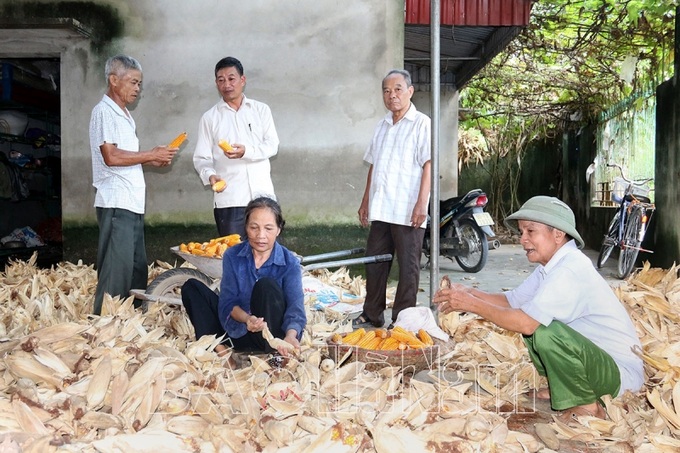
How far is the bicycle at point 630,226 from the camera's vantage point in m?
7.38

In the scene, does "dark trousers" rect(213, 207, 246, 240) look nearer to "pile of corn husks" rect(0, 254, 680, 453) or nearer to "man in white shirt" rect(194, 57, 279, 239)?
"man in white shirt" rect(194, 57, 279, 239)

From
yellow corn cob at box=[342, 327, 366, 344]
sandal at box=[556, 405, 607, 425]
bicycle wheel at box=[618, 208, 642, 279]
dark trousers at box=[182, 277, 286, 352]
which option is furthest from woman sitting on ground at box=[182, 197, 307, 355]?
bicycle wheel at box=[618, 208, 642, 279]

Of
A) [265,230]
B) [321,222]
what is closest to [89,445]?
[265,230]

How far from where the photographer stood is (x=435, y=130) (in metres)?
3.82

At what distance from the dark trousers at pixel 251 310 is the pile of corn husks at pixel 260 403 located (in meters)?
0.20

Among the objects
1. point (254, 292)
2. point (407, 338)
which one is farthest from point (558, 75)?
point (254, 292)

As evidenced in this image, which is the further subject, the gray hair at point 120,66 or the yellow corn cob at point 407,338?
the gray hair at point 120,66

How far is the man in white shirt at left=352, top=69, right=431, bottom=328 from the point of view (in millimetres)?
4605

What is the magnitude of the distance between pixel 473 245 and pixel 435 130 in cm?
463

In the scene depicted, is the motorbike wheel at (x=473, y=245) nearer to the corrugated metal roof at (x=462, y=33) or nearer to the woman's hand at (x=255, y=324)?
the corrugated metal roof at (x=462, y=33)

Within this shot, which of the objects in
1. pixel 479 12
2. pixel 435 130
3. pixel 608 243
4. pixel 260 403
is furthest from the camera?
pixel 608 243

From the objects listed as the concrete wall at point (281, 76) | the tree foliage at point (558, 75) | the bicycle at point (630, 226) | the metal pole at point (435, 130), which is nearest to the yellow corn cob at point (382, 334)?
the metal pole at point (435, 130)

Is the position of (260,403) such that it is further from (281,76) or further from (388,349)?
(281,76)

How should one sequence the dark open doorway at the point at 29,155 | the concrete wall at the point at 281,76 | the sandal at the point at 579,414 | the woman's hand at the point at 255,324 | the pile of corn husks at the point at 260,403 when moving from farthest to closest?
the dark open doorway at the point at 29,155 → the concrete wall at the point at 281,76 → the woman's hand at the point at 255,324 → the sandal at the point at 579,414 → the pile of corn husks at the point at 260,403
